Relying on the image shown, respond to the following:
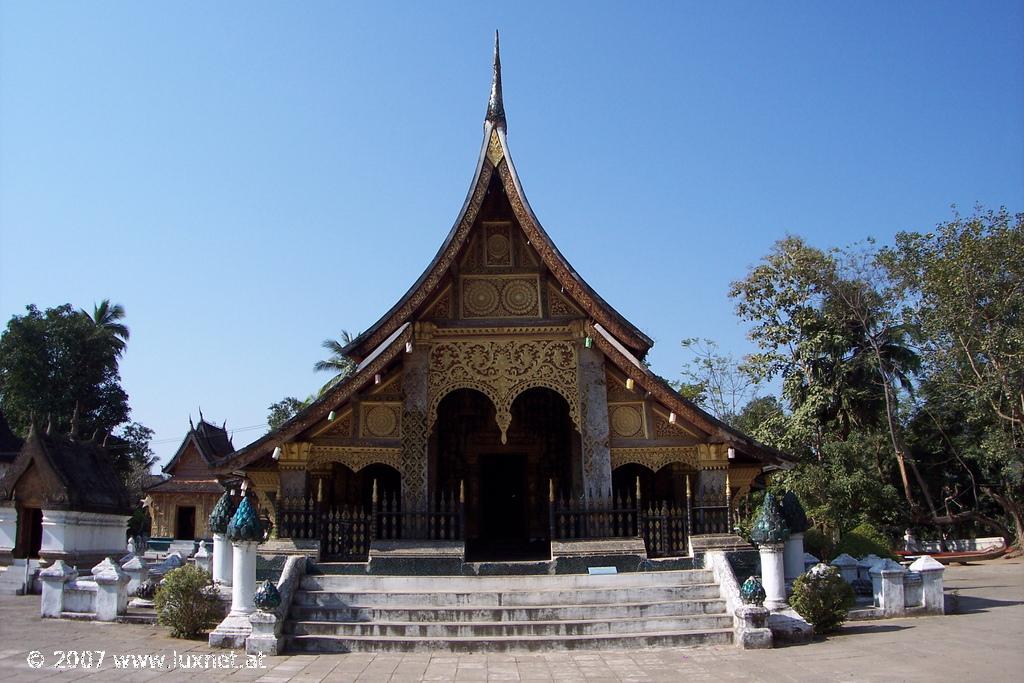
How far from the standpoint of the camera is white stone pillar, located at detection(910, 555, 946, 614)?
1111cm

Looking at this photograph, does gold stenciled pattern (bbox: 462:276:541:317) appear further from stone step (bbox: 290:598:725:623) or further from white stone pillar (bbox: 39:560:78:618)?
white stone pillar (bbox: 39:560:78:618)

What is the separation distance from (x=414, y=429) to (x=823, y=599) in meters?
6.24

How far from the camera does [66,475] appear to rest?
792 inches

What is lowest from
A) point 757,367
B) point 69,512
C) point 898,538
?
point 898,538

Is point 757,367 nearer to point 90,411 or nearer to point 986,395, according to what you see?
point 986,395

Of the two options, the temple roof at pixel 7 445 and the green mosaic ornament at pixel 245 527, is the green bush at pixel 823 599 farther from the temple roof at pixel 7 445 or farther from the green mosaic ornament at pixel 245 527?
the temple roof at pixel 7 445

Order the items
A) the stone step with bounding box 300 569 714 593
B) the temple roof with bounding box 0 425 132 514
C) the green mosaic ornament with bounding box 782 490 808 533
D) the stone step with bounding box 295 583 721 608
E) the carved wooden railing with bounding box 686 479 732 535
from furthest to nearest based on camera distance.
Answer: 1. the temple roof with bounding box 0 425 132 514
2. the carved wooden railing with bounding box 686 479 732 535
3. the green mosaic ornament with bounding box 782 490 808 533
4. the stone step with bounding box 300 569 714 593
5. the stone step with bounding box 295 583 721 608

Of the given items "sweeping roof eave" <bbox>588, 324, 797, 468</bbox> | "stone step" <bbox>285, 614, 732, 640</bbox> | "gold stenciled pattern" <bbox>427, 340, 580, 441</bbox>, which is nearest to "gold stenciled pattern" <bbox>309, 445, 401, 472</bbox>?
"gold stenciled pattern" <bbox>427, 340, 580, 441</bbox>

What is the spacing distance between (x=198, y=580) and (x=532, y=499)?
6714mm

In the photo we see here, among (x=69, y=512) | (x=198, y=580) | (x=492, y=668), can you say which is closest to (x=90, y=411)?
(x=69, y=512)

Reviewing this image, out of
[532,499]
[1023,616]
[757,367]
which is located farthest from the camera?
[757,367]

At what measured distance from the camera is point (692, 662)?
8484 millimetres

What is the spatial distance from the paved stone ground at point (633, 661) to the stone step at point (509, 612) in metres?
0.68

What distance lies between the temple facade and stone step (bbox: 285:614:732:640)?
222cm
